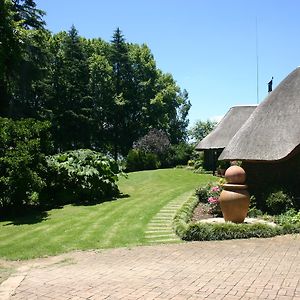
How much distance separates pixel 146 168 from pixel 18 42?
786 inches

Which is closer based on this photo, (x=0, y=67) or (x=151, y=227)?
(x=151, y=227)

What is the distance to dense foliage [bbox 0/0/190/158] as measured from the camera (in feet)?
116

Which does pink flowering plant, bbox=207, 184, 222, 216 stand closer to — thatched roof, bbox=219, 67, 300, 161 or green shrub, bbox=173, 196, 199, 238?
green shrub, bbox=173, 196, 199, 238

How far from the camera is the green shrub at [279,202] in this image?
15000 mm

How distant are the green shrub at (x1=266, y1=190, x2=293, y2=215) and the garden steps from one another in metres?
3.78

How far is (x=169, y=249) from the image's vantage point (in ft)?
34.9

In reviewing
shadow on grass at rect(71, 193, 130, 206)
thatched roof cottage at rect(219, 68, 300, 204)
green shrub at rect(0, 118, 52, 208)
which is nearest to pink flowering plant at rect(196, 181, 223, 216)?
thatched roof cottage at rect(219, 68, 300, 204)

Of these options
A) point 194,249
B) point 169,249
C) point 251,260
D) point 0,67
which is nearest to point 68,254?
point 169,249

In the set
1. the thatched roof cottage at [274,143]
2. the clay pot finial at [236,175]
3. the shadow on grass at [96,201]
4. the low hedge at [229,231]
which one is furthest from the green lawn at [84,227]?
the thatched roof cottage at [274,143]

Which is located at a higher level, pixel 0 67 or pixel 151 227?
pixel 0 67

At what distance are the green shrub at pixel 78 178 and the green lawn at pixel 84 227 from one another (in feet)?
3.62

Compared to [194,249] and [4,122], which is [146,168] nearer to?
[4,122]

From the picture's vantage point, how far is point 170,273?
8.02 metres

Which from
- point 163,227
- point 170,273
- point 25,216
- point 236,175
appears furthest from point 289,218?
point 25,216
